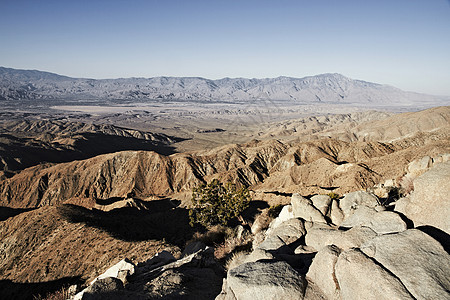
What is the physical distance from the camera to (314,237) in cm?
1155

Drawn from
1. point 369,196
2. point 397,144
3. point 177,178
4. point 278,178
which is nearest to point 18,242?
point 369,196

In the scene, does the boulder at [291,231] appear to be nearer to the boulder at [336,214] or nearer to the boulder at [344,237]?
the boulder at [344,237]

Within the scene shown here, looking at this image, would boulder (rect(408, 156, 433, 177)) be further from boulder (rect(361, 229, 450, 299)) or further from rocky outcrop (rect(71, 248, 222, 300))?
rocky outcrop (rect(71, 248, 222, 300))

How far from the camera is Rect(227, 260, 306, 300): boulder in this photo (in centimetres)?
759

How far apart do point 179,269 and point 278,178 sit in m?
49.0

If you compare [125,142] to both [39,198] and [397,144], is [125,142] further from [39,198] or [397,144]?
[397,144]

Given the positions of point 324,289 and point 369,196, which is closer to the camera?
point 324,289

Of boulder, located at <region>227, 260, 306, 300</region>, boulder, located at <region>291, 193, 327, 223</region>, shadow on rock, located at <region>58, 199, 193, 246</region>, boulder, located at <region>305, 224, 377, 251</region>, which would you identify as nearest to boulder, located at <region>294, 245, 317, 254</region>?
boulder, located at <region>305, 224, 377, 251</region>

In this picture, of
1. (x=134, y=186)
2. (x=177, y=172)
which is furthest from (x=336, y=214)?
(x=177, y=172)

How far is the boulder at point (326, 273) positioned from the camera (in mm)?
7578

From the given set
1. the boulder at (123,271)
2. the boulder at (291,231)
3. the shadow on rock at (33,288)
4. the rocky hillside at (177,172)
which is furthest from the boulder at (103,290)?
the rocky hillside at (177,172)

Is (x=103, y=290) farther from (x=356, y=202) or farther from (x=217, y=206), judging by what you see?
(x=217, y=206)

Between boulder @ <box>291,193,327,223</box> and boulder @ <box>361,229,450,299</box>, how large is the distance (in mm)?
7313

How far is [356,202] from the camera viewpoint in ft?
50.6
